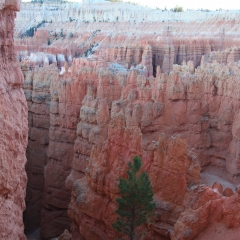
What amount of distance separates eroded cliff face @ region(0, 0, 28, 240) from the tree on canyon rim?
2.20 meters

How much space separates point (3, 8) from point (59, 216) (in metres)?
11.0

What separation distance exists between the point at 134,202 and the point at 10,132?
3245mm

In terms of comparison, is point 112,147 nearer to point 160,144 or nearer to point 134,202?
point 160,144

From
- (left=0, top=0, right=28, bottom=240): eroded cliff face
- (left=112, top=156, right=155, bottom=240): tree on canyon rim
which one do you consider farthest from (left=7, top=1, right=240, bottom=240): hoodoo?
(left=112, top=156, right=155, bottom=240): tree on canyon rim

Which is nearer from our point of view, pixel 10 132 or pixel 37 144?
pixel 10 132

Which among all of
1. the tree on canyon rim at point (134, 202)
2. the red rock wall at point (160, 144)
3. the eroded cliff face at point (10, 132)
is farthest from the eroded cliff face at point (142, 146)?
the eroded cliff face at point (10, 132)

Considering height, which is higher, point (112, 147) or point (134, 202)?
point (112, 147)

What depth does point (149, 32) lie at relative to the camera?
45.3 meters

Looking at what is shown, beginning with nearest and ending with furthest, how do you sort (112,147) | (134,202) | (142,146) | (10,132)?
1. (10,132)
2. (134,202)
3. (112,147)
4. (142,146)

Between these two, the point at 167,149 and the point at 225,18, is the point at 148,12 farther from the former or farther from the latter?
the point at 167,149

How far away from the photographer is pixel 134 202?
853 centimetres

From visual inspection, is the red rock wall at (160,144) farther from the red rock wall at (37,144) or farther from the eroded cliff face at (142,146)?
the red rock wall at (37,144)

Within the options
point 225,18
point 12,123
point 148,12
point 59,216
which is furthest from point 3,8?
point 148,12

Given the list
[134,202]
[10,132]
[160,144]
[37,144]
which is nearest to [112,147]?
[160,144]
